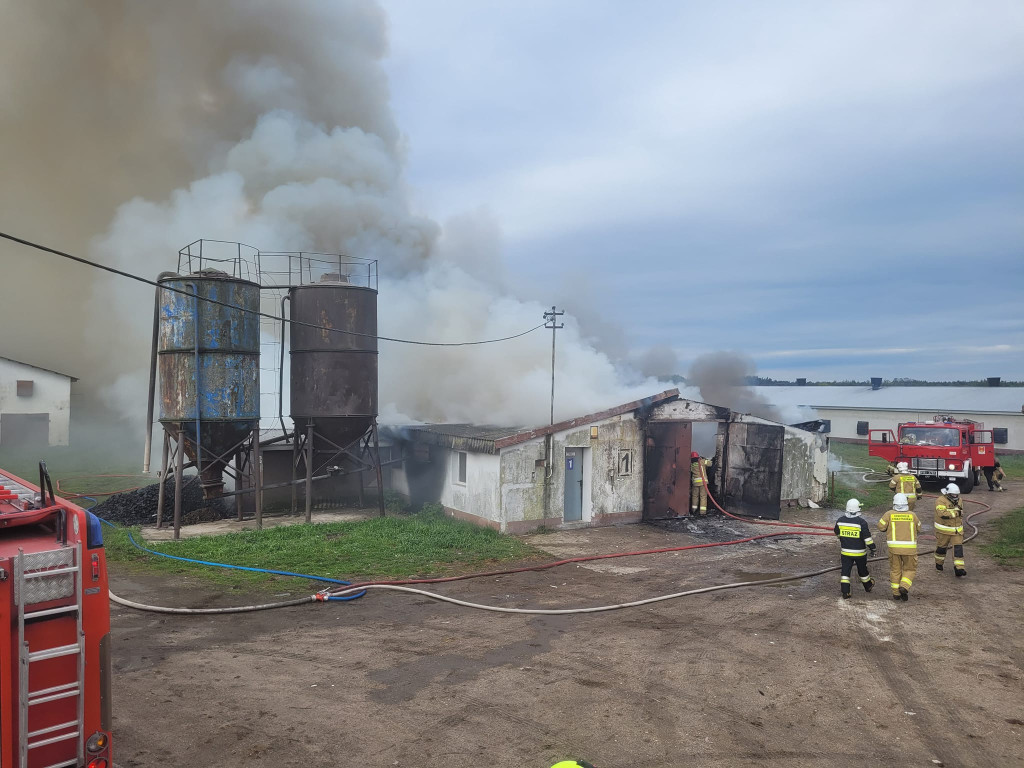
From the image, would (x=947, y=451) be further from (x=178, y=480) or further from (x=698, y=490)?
(x=178, y=480)

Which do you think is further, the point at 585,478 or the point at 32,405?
the point at 32,405

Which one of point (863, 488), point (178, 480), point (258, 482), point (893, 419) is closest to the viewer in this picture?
point (178, 480)

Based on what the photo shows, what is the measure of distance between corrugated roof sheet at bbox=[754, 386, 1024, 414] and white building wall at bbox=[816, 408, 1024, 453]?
0.93ft

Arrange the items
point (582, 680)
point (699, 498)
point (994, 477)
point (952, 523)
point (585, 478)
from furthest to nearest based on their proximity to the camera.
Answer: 1. point (994, 477)
2. point (699, 498)
3. point (585, 478)
4. point (952, 523)
5. point (582, 680)

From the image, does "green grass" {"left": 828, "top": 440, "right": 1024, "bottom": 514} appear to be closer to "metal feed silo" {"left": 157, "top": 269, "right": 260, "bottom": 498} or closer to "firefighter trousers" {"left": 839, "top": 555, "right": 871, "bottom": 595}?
"firefighter trousers" {"left": 839, "top": 555, "right": 871, "bottom": 595}

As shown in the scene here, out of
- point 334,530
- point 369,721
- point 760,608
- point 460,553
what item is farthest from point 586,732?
point 334,530

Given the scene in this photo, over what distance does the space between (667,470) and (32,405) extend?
3183 centimetres

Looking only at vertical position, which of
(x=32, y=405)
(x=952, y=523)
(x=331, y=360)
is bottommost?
(x=952, y=523)

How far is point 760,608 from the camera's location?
11023 mm

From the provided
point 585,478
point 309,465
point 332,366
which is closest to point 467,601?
point 585,478

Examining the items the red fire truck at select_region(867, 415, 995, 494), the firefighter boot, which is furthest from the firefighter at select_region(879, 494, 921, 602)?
the red fire truck at select_region(867, 415, 995, 494)

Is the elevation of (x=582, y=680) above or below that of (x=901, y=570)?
below

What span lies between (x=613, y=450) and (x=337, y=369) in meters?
7.69

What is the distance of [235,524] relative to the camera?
728 inches
